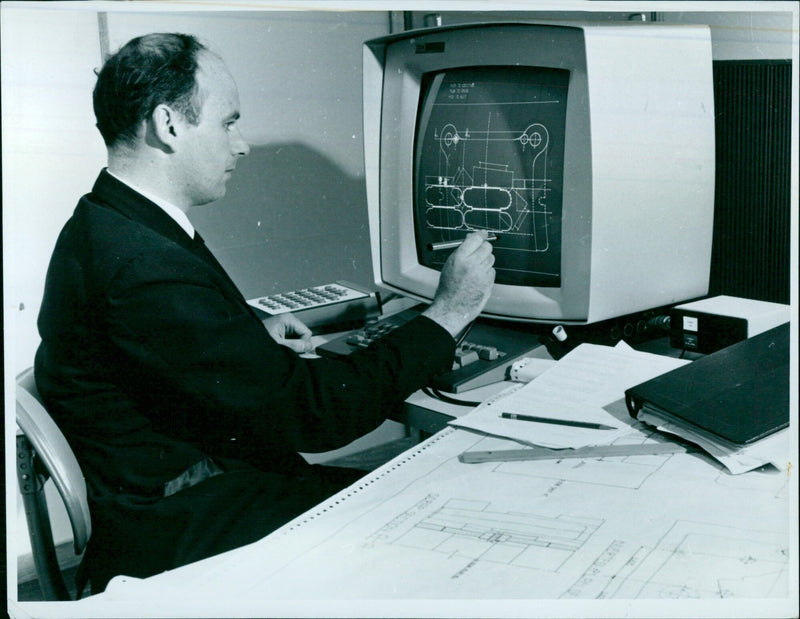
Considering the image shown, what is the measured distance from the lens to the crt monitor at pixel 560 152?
1.21m

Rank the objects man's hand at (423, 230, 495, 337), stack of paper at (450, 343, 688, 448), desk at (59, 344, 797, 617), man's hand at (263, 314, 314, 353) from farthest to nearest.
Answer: man's hand at (263, 314, 314, 353), man's hand at (423, 230, 495, 337), stack of paper at (450, 343, 688, 448), desk at (59, 344, 797, 617)

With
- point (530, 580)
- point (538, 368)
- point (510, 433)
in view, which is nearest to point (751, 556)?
point (530, 580)

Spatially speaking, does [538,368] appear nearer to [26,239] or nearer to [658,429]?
[658,429]

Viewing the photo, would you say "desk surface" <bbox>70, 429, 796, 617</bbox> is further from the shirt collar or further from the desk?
the shirt collar

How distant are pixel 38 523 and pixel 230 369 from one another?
34cm

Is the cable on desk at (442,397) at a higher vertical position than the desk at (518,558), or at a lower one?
higher

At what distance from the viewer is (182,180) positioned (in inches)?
43.1

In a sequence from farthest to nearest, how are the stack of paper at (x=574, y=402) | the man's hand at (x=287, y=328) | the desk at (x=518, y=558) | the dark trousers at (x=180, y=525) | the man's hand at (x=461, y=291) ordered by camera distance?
the man's hand at (x=287, y=328) → the man's hand at (x=461, y=291) → the dark trousers at (x=180, y=525) → the stack of paper at (x=574, y=402) → the desk at (x=518, y=558)

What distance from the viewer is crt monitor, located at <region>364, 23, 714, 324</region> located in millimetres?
1207

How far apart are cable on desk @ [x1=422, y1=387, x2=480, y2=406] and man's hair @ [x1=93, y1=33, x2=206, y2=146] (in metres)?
0.52

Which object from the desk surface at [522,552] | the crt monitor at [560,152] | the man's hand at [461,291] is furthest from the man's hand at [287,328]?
the desk surface at [522,552]

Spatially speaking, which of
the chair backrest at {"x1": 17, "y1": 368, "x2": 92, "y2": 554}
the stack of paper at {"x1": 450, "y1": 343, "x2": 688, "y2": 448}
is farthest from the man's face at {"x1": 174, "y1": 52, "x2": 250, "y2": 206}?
the stack of paper at {"x1": 450, "y1": 343, "x2": 688, "y2": 448}

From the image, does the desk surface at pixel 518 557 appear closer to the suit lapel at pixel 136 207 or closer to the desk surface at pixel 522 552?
the desk surface at pixel 522 552

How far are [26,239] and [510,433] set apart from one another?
23.7 inches
